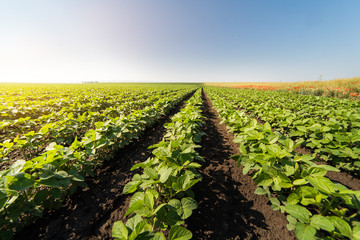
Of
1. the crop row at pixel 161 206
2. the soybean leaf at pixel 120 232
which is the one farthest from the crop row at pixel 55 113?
the soybean leaf at pixel 120 232

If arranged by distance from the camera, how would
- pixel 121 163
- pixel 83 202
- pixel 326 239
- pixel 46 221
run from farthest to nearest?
pixel 121 163 < pixel 83 202 < pixel 46 221 < pixel 326 239

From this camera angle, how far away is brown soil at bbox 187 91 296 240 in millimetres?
1654

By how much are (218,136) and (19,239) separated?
474cm

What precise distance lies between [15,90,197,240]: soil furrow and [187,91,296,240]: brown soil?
1.23 m

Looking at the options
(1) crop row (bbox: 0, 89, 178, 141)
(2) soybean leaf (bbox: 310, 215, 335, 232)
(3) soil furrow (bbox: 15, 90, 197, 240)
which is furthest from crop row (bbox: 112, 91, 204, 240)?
(1) crop row (bbox: 0, 89, 178, 141)

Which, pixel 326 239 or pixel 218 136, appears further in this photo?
pixel 218 136

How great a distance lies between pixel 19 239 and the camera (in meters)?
1.61

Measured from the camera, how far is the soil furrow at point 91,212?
170 centimetres

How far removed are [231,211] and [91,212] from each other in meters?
2.18

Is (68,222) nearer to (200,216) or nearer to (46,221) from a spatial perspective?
(46,221)

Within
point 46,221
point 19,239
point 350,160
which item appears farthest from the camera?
point 350,160

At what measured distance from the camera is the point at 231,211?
1934mm

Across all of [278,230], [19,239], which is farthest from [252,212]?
[19,239]

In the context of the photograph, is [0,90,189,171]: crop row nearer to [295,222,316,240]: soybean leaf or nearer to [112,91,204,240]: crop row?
[112,91,204,240]: crop row
